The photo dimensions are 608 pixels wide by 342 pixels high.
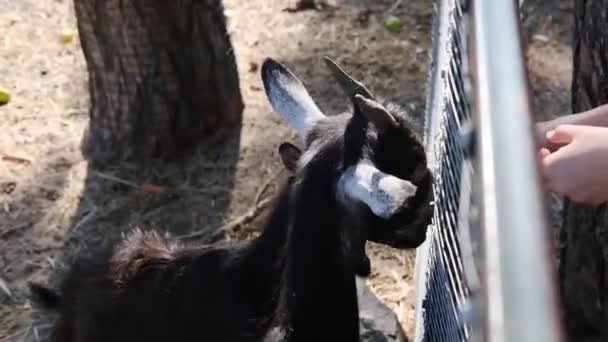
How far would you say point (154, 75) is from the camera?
14.9 ft

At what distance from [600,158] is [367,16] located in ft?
13.2

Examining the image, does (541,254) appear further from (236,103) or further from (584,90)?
(236,103)

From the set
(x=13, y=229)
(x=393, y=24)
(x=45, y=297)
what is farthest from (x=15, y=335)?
(x=393, y=24)

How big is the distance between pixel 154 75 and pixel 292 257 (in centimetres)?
194

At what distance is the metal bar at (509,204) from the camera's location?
1006 mm

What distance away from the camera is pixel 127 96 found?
4602 millimetres

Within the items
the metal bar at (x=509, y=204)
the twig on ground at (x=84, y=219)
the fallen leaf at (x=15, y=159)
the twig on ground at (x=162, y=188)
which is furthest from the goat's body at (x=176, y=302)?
the metal bar at (x=509, y=204)

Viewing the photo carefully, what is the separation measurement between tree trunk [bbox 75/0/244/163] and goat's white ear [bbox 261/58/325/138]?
1.36 m

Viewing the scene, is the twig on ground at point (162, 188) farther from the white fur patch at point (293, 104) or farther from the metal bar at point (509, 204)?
the metal bar at point (509, 204)

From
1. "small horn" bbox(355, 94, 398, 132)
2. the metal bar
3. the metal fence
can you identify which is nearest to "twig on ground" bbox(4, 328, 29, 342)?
"small horn" bbox(355, 94, 398, 132)

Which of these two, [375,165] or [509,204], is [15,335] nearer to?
[375,165]

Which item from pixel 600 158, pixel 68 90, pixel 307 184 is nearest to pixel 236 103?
pixel 68 90

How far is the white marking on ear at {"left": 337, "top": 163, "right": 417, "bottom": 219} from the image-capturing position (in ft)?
8.24

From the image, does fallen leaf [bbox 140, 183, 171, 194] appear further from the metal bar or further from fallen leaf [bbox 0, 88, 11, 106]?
the metal bar
